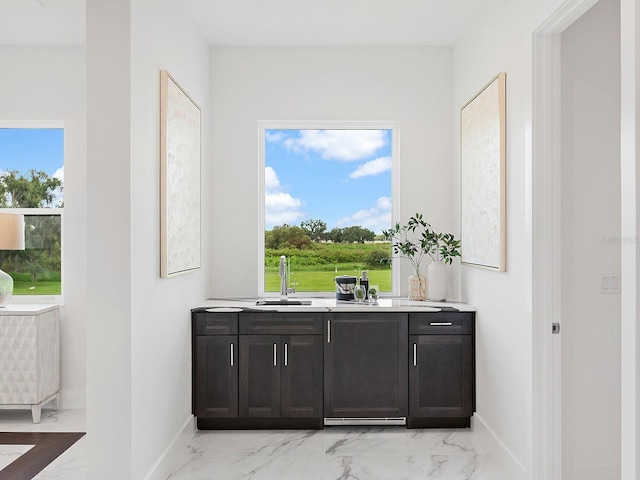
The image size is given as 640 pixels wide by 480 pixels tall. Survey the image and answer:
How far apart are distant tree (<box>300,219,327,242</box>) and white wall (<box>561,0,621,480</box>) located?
2.10 m

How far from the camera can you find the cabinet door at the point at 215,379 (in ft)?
11.8

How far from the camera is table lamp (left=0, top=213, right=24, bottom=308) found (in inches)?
148

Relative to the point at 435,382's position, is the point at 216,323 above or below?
above

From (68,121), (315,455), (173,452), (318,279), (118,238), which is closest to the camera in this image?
(118,238)

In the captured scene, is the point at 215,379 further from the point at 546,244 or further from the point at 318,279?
the point at 546,244

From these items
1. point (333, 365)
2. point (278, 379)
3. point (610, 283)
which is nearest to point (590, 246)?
point (610, 283)

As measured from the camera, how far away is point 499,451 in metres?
3.13

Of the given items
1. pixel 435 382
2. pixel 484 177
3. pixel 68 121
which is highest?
pixel 68 121

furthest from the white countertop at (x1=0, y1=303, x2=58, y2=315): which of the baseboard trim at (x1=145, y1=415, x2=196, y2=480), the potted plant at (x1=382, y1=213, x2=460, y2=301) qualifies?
the potted plant at (x1=382, y1=213, x2=460, y2=301)

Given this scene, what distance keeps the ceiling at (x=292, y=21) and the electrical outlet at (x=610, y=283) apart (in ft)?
6.40

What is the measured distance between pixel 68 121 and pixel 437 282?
10.4ft

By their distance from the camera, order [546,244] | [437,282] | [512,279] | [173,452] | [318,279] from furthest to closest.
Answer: [318,279] < [437,282] < [173,452] < [512,279] < [546,244]

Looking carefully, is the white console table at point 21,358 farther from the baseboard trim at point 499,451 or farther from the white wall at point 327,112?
the baseboard trim at point 499,451

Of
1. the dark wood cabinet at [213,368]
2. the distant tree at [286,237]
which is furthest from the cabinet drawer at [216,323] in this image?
the distant tree at [286,237]
